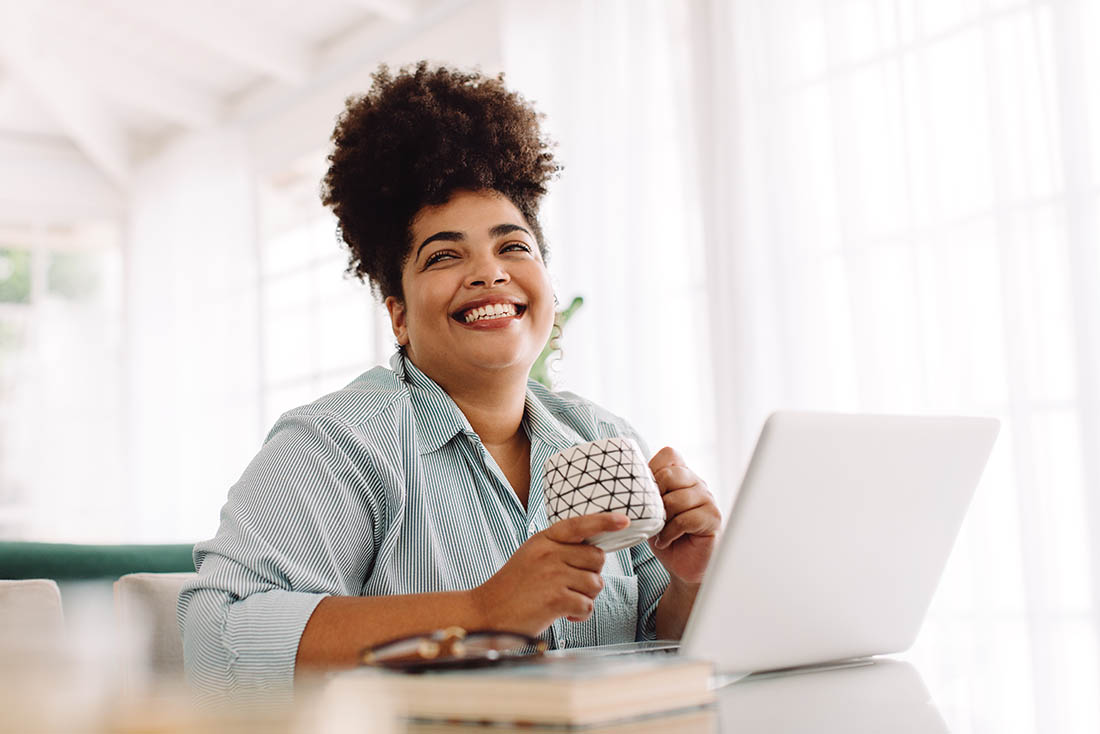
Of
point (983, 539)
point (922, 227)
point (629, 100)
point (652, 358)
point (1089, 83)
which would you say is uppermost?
point (629, 100)

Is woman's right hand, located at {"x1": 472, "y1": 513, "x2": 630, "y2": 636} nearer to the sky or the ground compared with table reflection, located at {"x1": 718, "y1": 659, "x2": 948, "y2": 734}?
nearer to the sky

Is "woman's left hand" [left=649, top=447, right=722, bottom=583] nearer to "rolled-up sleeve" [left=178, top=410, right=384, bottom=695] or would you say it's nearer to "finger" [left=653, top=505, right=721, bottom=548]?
"finger" [left=653, top=505, right=721, bottom=548]

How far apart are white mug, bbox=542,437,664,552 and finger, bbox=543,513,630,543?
0.02m

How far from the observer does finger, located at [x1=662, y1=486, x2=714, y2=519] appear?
47.4 inches

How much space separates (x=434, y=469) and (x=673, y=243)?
2245 mm

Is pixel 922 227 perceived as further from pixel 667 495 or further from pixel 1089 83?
pixel 667 495

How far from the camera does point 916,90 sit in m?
2.77

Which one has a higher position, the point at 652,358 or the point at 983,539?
the point at 652,358

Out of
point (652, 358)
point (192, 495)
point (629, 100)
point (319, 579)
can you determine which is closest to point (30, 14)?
point (192, 495)

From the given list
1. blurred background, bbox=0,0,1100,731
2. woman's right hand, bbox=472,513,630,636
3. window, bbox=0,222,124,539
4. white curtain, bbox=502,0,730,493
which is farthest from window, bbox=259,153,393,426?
woman's right hand, bbox=472,513,630,636

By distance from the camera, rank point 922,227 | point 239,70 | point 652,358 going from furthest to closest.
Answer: point 239,70 → point 652,358 → point 922,227

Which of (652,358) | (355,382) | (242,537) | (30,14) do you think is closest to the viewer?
(242,537)

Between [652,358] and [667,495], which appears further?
[652,358]

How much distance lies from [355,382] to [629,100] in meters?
2.34
